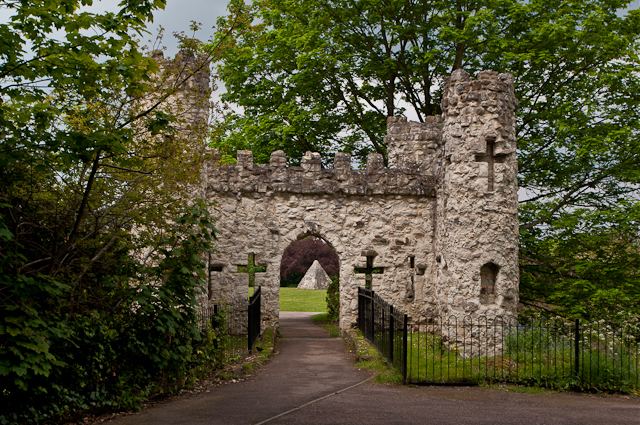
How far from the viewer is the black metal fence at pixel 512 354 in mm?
10680

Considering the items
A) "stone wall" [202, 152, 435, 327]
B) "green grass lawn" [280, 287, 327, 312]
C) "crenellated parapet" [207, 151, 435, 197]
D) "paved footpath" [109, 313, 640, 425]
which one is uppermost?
"crenellated parapet" [207, 151, 435, 197]

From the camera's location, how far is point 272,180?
16672mm

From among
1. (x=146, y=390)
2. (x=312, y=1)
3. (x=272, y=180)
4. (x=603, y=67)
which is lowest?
(x=146, y=390)

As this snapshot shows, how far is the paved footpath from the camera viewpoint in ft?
27.3

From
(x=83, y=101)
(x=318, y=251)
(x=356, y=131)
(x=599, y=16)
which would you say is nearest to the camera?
(x=83, y=101)

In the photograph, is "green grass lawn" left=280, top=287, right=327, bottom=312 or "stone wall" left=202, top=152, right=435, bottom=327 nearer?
"stone wall" left=202, top=152, right=435, bottom=327

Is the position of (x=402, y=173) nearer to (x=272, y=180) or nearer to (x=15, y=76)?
(x=272, y=180)

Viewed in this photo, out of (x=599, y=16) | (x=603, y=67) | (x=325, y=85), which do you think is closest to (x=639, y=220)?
(x=603, y=67)

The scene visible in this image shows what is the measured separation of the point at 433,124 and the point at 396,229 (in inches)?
140

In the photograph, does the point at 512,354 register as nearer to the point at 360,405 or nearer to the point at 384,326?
the point at 384,326

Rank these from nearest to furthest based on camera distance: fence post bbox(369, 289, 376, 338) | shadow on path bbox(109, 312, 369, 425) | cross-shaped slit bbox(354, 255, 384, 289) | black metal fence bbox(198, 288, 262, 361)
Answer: shadow on path bbox(109, 312, 369, 425) < black metal fence bbox(198, 288, 262, 361) < fence post bbox(369, 289, 376, 338) < cross-shaped slit bbox(354, 255, 384, 289)

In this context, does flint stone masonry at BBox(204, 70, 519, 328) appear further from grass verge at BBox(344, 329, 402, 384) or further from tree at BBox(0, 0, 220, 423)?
tree at BBox(0, 0, 220, 423)

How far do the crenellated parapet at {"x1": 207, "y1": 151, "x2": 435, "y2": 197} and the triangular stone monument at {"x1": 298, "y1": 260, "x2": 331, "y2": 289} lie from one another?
867 inches

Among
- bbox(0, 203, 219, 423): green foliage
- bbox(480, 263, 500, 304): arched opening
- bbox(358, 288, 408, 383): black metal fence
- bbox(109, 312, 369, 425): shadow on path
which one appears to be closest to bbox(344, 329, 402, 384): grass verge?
bbox(358, 288, 408, 383): black metal fence
